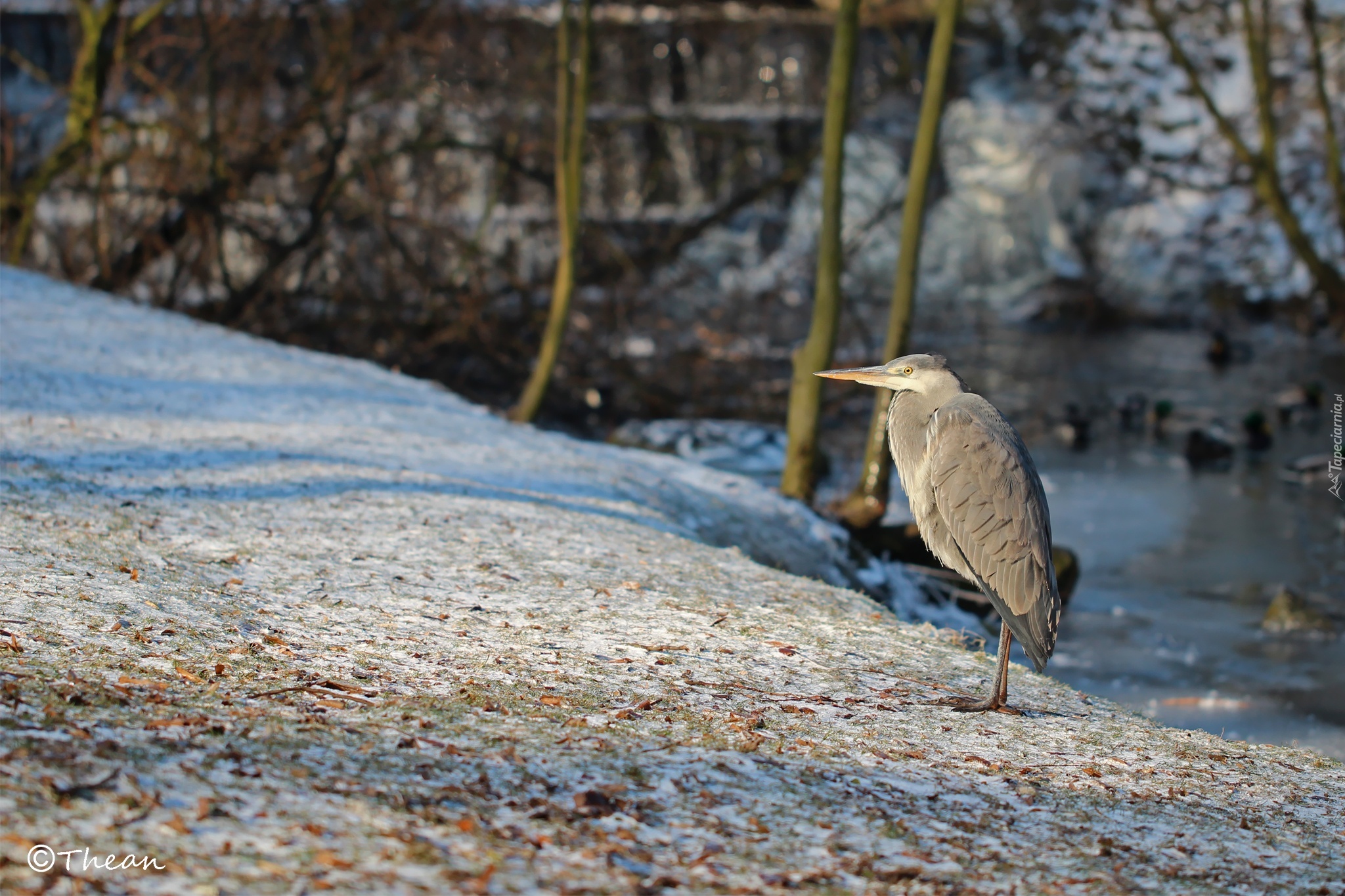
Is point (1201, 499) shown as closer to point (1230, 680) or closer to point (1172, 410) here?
point (1172, 410)

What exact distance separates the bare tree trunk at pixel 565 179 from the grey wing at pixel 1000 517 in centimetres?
800

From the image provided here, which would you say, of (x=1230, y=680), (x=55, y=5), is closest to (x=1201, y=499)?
(x=1230, y=680)

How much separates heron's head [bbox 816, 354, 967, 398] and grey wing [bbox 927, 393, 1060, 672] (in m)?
0.25

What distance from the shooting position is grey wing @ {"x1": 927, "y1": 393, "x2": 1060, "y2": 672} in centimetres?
502

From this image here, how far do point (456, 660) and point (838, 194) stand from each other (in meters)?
7.04

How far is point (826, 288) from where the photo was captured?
10742 millimetres

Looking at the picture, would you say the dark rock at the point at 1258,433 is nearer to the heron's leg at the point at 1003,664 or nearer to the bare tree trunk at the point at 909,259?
the bare tree trunk at the point at 909,259

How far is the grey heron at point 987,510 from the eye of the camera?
501 cm

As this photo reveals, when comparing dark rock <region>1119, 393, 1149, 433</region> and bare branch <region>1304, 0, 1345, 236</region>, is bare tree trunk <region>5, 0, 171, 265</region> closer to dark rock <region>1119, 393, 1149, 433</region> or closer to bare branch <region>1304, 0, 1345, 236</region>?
dark rock <region>1119, 393, 1149, 433</region>

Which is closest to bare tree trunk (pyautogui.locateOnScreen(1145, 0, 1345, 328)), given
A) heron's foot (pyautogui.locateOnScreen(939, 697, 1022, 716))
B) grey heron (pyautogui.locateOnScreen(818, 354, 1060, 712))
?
grey heron (pyautogui.locateOnScreen(818, 354, 1060, 712))

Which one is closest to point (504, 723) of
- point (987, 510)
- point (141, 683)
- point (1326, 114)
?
point (141, 683)

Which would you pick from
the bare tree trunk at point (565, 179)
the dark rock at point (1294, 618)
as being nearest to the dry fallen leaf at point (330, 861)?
the dark rock at point (1294, 618)

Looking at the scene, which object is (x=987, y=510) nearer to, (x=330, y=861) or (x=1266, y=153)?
(x=330, y=861)

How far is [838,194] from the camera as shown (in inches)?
419
